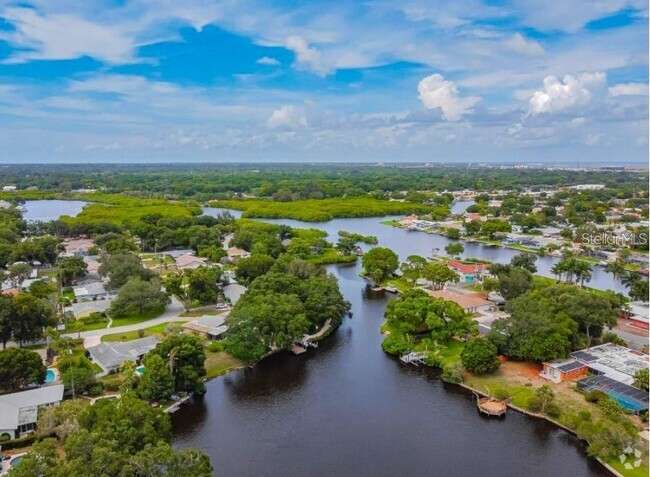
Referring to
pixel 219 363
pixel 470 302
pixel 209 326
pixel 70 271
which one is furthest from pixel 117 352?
pixel 470 302

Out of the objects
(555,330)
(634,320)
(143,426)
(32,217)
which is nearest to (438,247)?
(634,320)

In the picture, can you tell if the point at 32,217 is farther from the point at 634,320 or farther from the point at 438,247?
the point at 634,320

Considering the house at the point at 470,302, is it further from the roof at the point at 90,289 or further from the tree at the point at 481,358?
the roof at the point at 90,289

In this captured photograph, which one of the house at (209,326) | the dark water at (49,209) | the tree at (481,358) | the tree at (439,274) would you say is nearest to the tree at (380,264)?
the tree at (439,274)

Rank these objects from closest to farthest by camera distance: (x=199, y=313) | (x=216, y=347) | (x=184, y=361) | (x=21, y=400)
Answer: (x=21, y=400), (x=184, y=361), (x=216, y=347), (x=199, y=313)

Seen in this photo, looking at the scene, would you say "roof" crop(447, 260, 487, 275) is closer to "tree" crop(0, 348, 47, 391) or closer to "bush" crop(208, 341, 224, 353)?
"bush" crop(208, 341, 224, 353)

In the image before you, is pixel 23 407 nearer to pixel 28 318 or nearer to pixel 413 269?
pixel 28 318

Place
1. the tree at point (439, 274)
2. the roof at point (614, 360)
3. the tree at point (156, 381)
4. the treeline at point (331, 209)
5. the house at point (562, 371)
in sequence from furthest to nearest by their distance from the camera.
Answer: the treeline at point (331, 209) → the tree at point (439, 274) → the house at point (562, 371) → the roof at point (614, 360) → the tree at point (156, 381)
